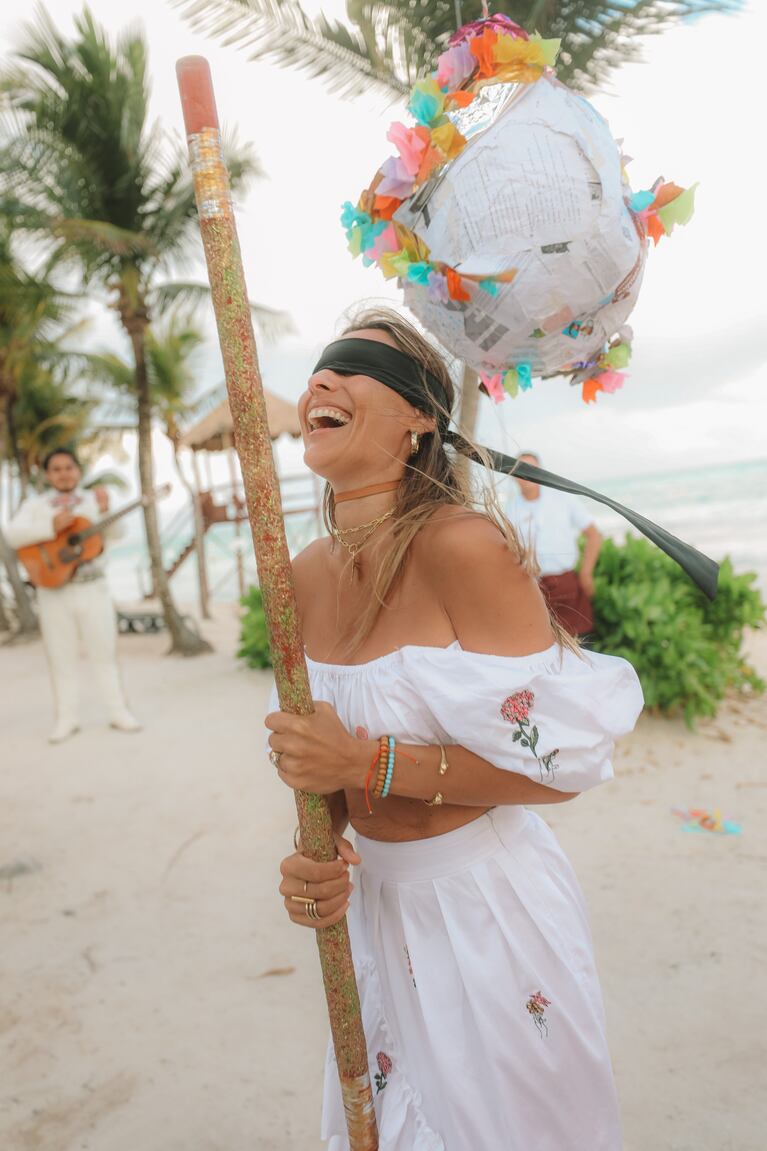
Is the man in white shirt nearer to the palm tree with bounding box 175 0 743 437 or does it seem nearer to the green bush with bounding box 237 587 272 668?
the palm tree with bounding box 175 0 743 437

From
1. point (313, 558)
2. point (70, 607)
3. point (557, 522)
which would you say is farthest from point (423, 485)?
point (70, 607)

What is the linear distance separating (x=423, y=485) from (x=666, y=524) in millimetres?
31328

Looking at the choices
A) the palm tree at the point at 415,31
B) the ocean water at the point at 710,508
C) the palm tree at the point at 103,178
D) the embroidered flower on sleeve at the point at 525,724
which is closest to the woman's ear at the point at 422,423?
the embroidered flower on sleeve at the point at 525,724

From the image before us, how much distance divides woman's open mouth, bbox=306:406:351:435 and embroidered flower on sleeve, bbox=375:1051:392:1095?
4.13 feet

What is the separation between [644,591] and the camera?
210 inches

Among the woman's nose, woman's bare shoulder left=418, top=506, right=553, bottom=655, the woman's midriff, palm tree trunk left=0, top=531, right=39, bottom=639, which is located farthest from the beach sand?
palm tree trunk left=0, top=531, right=39, bottom=639

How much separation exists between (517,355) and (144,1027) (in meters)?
2.80

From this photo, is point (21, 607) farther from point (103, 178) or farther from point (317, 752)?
point (317, 752)

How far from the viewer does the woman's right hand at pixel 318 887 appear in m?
1.31

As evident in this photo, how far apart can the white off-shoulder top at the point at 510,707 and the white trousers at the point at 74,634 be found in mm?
5775

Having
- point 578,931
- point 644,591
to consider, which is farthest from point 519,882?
point 644,591

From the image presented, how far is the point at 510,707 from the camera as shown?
1269 millimetres

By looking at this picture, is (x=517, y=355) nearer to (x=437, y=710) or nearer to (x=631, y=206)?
(x=631, y=206)

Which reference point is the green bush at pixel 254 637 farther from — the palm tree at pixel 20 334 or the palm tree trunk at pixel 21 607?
the palm tree trunk at pixel 21 607
